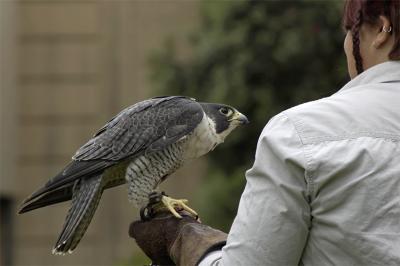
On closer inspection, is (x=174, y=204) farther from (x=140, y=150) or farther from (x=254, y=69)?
(x=254, y=69)

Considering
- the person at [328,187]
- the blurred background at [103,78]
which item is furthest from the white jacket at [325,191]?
the blurred background at [103,78]

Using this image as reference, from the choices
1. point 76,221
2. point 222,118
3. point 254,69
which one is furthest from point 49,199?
point 254,69

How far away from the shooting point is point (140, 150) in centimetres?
353

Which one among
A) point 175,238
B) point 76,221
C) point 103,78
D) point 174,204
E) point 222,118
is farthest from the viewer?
point 103,78

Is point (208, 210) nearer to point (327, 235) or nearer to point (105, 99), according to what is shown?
point (105, 99)

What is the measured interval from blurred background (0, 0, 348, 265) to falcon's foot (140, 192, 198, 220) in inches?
288

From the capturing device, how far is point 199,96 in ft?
35.3

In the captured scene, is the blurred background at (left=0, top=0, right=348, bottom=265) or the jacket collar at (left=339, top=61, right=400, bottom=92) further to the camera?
the blurred background at (left=0, top=0, right=348, bottom=265)

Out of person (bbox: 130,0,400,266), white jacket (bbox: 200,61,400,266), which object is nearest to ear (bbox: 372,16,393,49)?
person (bbox: 130,0,400,266)

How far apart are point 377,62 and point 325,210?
1.20 ft

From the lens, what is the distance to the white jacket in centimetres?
199

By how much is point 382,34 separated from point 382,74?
3.3 inches

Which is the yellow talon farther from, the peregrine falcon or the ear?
the ear

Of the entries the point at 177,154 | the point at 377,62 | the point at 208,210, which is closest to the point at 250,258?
the point at 377,62
